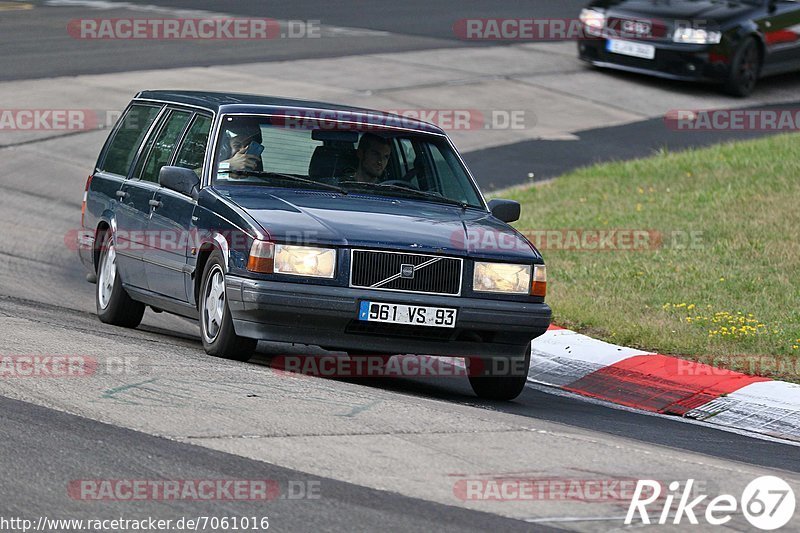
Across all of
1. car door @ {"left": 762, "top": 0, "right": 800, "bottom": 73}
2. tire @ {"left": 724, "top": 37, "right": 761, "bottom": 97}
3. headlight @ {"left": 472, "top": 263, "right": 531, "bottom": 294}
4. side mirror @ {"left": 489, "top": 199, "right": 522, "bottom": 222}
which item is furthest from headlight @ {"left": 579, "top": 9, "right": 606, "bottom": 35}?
headlight @ {"left": 472, "top": 263, "right": 531, "bottom": 294}

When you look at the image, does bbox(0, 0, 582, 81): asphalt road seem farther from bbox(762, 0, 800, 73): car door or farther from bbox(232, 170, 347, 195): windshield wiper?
bbox(232, 170, 347, 195): windshield wiper

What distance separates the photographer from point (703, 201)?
14.5 metres

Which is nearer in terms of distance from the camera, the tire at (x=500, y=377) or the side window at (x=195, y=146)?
the tire at (x=500, y=377)

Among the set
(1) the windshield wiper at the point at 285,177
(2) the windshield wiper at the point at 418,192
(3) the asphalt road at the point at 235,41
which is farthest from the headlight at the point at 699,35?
(1) the windshield wiper at the point at 285,177

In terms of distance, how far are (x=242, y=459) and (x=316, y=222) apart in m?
2.37

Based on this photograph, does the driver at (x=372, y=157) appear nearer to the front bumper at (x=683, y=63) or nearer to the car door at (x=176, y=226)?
the car door at (x=176, y=226)

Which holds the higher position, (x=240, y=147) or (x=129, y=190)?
(x=240, y=147)

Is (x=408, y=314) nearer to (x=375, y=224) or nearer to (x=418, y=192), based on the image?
(x=375, y=224)

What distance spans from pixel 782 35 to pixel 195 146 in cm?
1473

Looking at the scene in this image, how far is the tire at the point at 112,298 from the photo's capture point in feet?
32.7

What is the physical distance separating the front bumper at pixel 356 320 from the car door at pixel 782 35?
48.6 ft

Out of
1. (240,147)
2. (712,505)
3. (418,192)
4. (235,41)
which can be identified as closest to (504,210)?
(418,192)

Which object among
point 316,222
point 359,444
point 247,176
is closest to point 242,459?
point 359,444

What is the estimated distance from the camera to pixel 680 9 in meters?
21.4
